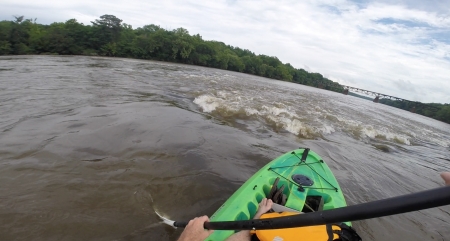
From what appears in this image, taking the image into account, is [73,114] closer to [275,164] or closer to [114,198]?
[114,198]

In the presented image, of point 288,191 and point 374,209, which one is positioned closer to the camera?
point 374,209

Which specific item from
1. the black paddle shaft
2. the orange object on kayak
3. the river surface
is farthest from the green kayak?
the black paddle shaft

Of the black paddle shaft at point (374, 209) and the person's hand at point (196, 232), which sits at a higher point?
the black paddle shaft at point (374, 209)

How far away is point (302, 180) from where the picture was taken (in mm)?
3467

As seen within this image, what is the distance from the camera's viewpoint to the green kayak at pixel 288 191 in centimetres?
279

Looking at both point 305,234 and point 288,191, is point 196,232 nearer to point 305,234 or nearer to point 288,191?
point 305,234

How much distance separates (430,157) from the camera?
9734 mm

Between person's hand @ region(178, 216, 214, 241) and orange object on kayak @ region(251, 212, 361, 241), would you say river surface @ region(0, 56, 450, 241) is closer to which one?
person's hand @ region(178, 216, 214, 241)

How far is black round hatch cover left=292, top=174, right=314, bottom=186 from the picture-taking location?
341cm

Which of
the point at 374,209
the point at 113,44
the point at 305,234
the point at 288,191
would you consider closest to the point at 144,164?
the point at 288,191

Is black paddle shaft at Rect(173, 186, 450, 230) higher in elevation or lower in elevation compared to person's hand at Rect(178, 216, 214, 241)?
higher

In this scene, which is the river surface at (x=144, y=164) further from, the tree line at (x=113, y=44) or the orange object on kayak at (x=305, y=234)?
the tree line at (x=113, y=44)

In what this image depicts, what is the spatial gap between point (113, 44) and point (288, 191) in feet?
183

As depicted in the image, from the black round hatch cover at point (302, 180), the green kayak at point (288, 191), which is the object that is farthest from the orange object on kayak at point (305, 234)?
the black round hatch cover at point (302, 180)
